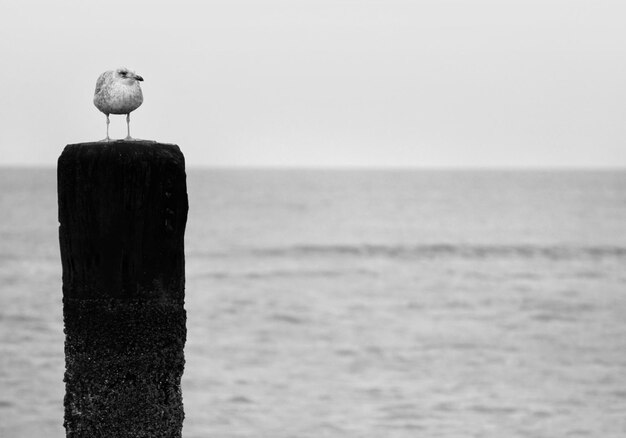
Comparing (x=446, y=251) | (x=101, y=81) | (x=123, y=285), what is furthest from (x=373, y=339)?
(x=446, y=251)

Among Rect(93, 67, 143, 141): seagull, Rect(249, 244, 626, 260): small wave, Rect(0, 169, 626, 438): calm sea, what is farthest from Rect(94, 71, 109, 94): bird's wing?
Rect(249, 244, 626, 260): small wave

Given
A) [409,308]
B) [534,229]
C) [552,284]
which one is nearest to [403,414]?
[409,308]

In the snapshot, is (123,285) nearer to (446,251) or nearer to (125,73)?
(125,73)

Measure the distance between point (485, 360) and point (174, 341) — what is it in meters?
16.5

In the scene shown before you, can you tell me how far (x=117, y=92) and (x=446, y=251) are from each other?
51371 millimetres

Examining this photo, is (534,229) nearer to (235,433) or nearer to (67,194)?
(235,433)

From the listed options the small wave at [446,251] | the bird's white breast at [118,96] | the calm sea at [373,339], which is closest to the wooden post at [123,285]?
the bird's white breast at [118,96]

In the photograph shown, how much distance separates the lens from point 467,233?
69.5m

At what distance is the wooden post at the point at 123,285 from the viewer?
330 centimetres

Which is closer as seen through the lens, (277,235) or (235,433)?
(235,433)

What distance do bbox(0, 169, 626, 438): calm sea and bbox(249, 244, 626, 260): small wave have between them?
144 millimetres

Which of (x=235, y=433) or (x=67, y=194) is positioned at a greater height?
(x=67, y=194)

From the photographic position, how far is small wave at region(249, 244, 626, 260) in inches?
2024

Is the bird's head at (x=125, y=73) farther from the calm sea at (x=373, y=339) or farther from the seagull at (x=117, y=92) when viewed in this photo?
the calm sea at (x=373, y=339)
